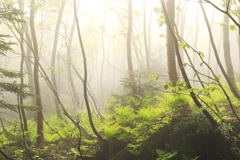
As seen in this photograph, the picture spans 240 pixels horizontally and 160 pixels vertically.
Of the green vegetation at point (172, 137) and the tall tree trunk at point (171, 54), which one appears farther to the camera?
the tall tree trunk at point (171, 54)

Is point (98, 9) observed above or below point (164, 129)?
above

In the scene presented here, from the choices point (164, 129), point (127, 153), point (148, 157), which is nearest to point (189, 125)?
point (164, 129)

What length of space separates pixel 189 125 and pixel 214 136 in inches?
18.8

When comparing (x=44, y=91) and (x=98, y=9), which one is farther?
(x=98, y=9)

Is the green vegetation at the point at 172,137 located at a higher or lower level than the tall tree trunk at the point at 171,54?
lower

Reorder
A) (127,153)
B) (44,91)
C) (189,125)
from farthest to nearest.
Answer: (44,91), (127,153), (189,125)

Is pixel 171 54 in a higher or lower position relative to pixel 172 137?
higher

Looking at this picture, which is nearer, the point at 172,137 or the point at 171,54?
the point at 172,137

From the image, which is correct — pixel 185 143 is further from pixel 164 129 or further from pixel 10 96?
pixel 10 96

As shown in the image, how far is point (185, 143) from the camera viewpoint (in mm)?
3504

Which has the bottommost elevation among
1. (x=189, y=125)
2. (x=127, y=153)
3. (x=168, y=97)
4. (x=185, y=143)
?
(x=127, y=153)

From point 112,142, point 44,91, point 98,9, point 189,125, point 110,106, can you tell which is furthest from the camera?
point 98,9

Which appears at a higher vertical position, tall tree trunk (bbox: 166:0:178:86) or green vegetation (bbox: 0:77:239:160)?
tall tree trunk (bbox: 166:0:178:86)

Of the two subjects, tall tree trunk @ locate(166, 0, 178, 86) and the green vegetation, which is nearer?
the green vegetation
